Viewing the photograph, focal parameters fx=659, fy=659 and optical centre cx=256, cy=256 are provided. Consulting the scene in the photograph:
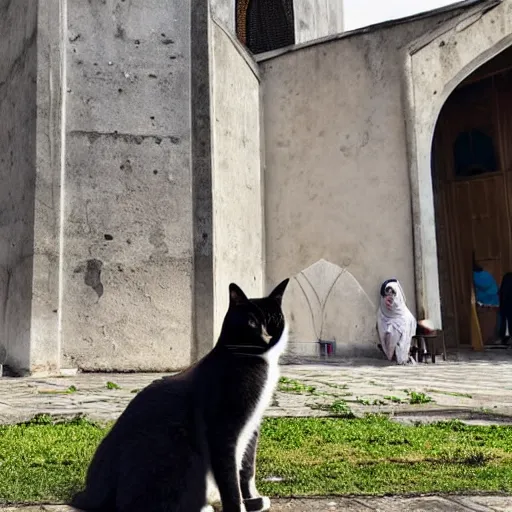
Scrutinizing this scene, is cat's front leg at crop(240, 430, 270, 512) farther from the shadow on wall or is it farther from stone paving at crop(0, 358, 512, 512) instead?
the shadow on wall

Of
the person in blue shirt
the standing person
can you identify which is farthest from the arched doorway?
the standing person

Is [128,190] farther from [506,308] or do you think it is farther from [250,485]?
[506,308]

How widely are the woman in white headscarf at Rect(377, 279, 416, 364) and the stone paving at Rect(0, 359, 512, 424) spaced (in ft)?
2.50

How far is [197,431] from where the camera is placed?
1.77 meters

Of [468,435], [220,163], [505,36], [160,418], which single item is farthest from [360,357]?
[160,418]

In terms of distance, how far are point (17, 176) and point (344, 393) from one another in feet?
15.9

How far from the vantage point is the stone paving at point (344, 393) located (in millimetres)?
4391

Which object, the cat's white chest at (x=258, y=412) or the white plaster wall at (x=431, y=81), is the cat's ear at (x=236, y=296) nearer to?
the cat's white chest at (x=258, y=412)

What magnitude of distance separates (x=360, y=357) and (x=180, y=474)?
842 centimetres

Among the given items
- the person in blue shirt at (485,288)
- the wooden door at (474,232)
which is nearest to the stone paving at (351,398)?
the person in blue shirt at (485,288)

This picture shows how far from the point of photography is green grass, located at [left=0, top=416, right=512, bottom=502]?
93.2 inches

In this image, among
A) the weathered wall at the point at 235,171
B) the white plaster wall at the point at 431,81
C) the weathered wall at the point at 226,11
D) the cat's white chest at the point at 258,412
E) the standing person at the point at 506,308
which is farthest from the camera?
the standing person at the point at 506,308

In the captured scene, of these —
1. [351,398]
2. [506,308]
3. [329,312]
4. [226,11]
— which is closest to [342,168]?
[329,312]

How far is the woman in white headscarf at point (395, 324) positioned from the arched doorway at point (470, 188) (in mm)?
4375
